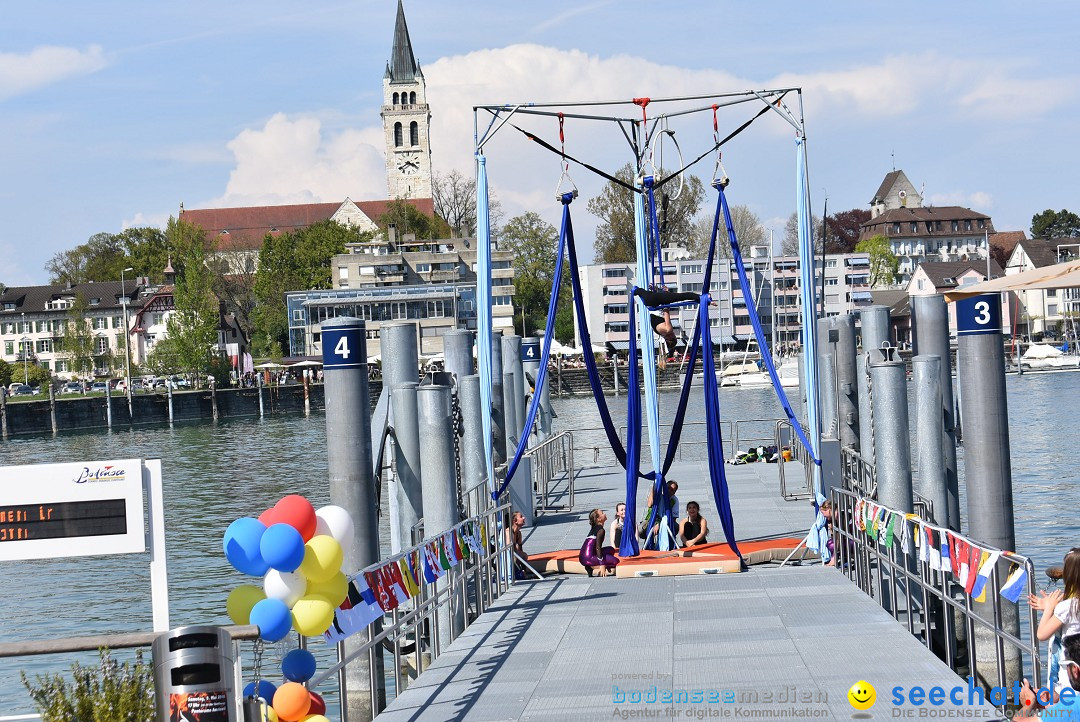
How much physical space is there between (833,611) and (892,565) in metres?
0.96

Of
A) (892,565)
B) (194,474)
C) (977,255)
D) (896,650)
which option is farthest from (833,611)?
(977,255)

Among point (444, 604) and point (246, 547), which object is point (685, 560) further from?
point (246, 547)

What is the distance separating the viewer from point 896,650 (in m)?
10.9

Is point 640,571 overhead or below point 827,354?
below

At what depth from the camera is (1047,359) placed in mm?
115375

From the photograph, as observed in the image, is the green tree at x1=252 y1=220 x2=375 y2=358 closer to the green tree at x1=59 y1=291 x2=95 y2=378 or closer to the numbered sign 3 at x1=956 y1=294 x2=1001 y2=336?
the green tree at x1=59 y1=291 x2=95 y2=378

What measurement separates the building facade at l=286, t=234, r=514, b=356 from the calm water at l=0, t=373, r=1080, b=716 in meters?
24.1

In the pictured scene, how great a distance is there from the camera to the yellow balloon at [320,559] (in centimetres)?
900

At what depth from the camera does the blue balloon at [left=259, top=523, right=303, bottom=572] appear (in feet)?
28.2

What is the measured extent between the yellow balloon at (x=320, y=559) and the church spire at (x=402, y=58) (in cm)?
17902

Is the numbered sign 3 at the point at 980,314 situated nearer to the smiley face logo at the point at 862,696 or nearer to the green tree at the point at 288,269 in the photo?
the smiley face logo at the point at 862,696

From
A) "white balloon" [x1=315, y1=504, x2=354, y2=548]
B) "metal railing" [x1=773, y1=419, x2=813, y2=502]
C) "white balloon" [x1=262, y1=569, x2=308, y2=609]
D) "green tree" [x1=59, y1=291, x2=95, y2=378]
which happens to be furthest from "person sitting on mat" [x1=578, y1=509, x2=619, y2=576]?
"green tree" [x1=59, y1=291, x2=95, y2=378]

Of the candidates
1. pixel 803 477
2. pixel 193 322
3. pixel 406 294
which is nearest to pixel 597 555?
pixel 803 477

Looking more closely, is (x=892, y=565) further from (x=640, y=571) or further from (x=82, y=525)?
(x=82, y=525)
